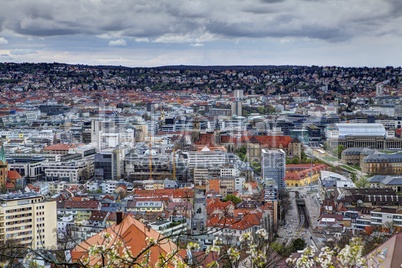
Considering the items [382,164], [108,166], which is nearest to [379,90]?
[382,164]

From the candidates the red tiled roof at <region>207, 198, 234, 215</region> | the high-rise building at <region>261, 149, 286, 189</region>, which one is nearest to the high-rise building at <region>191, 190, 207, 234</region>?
the red tiled roof at <region>207, 198, 234, 215</region>

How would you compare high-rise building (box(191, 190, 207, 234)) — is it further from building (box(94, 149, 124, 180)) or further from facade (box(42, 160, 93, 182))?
facade (box(42, 160, 93, 182))

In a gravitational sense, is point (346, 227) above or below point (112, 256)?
below

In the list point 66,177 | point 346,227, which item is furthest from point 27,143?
point 346,227

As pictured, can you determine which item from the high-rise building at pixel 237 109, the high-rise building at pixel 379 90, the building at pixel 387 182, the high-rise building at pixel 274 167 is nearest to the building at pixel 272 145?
the high-rise building at pixel 274 167

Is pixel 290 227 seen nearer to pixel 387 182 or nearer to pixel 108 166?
pixel 387 182

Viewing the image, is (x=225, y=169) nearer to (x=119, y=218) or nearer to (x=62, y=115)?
(x=119, y=218)

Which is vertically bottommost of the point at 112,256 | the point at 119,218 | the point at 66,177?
the point at 66,177

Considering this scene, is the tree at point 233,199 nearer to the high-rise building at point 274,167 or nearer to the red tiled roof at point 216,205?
the red tiled roof at point 216,205
